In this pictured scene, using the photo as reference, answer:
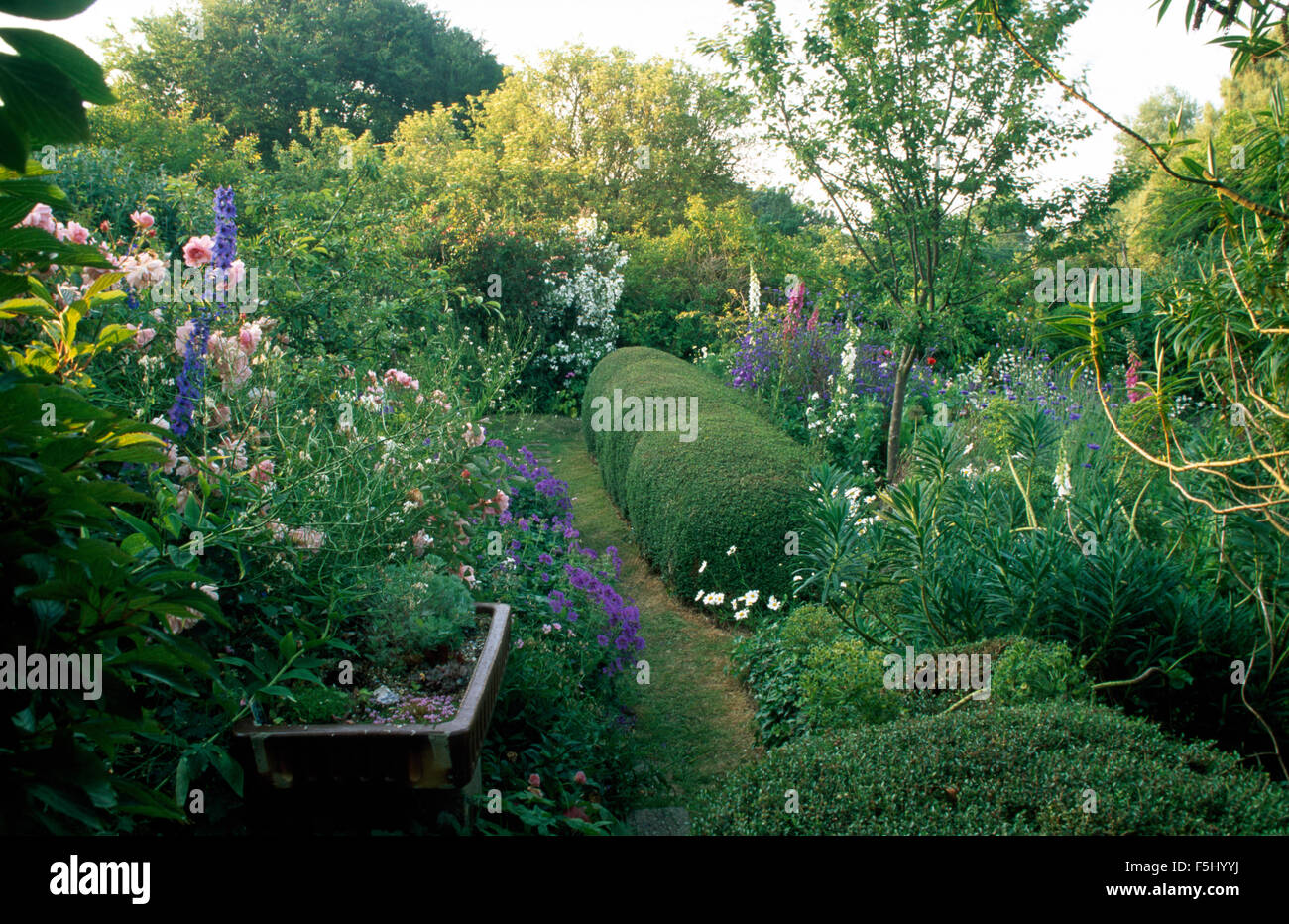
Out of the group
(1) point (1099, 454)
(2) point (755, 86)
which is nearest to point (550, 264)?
(2) point (755, 86)

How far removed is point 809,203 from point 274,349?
5.55 m

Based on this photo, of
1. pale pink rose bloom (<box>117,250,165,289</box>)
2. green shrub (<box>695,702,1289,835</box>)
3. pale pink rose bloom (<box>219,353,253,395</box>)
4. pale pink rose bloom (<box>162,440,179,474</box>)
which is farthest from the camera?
pale pink rose bloom (<box>219,353,253,395</box>)

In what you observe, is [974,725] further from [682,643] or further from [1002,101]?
[1002,101]

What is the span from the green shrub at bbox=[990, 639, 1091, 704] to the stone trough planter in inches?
71.3

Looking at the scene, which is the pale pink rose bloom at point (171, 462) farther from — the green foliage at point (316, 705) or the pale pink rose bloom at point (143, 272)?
the green foliage at point (316, 705)

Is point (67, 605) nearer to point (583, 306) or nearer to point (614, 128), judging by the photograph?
point (583, 306)

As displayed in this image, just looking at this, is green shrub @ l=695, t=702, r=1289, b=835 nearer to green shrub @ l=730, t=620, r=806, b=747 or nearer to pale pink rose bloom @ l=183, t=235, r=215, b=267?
green shrub @ l=730, t=620, r=806, b=747

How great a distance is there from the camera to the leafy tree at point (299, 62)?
941 inches

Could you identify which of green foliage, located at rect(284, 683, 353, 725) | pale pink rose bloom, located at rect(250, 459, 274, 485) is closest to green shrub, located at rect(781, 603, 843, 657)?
green foliage, located at rect(284, 683, 353, 725)

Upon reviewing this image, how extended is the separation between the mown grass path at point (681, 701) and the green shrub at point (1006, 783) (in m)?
1.40

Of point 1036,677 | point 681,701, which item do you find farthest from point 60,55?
point 681,701

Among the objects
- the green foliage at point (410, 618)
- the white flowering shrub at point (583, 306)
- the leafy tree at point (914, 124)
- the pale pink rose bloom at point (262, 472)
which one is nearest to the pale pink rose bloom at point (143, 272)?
the pale pink rose bloom at point (262, 472)

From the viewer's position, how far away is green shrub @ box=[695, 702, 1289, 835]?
193 cm

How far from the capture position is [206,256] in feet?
→ 9.28
